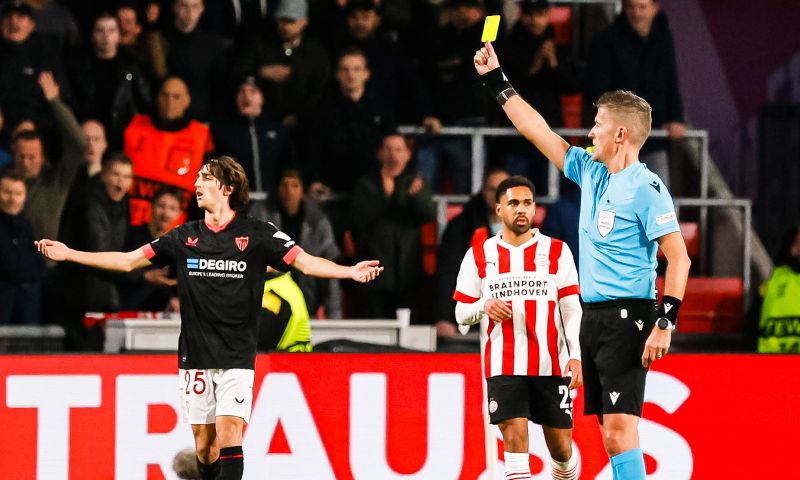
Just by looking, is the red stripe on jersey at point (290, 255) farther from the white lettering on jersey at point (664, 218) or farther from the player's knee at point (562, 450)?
the white lettering on jersey at point (664, 218)

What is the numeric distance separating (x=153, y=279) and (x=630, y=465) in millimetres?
4816

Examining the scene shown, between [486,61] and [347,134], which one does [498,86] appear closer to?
[486,61]

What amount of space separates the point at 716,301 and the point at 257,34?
14.2 ft

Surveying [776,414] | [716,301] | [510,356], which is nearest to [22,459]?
[510,356]

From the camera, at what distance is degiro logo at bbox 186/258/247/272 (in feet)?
25.2

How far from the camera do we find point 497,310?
754 cm

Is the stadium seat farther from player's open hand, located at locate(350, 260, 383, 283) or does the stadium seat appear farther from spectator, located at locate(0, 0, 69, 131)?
player's open hand, located at locate(350, 260, 383, 283)

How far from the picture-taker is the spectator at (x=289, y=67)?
11867 millimetres

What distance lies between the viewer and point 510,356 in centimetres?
788

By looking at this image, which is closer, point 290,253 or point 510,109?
point 510,109

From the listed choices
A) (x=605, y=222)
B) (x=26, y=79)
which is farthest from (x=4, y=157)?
(x=605, y=222)

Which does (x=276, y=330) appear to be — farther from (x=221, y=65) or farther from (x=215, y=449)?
(x=221, y=65)

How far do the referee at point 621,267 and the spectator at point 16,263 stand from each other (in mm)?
4804

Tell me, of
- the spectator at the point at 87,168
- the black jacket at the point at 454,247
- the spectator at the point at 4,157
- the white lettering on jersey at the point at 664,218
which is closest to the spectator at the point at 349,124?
the black jacket at the point at 454,247
